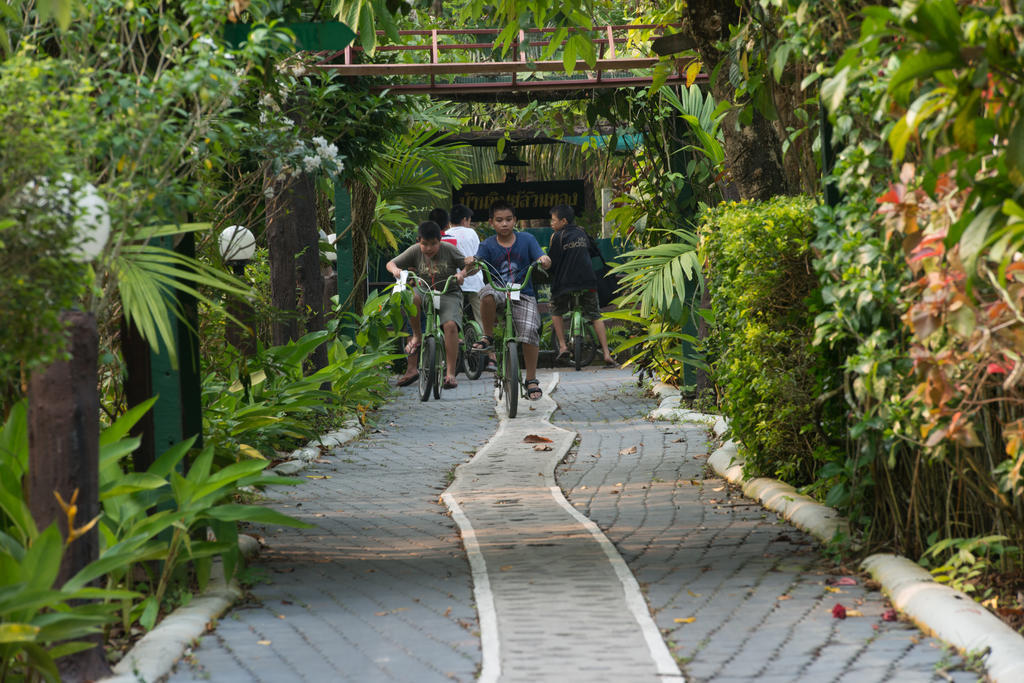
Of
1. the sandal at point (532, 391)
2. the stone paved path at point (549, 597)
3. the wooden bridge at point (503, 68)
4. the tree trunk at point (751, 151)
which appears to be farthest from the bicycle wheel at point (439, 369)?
the tree trunk at point (751, 151)

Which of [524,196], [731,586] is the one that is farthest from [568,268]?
[731,586]

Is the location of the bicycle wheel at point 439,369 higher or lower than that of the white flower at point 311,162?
lower

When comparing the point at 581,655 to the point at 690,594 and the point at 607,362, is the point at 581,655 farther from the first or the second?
the point at 607,362

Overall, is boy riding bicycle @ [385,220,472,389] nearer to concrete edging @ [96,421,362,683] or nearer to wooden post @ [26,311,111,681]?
concrete edging @ [96,421,362,683]

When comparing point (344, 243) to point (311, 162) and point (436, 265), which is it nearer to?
point (436, 265)

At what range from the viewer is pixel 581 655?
4.38 metres

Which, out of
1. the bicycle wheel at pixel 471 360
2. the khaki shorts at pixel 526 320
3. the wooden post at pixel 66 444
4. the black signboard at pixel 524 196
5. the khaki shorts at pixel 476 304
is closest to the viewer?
the wooden post at pixel 66 444

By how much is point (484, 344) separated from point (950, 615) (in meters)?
9.06

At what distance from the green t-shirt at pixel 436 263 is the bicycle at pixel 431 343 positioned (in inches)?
3.5

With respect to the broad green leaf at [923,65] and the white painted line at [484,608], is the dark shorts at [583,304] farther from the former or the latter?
the broad green leaf at [923,65]

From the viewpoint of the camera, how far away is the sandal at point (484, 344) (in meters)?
13.2

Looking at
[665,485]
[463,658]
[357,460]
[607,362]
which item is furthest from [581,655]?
[607,362]

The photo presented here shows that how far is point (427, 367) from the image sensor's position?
14078 millimetres

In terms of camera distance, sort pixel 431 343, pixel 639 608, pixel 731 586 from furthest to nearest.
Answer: pixel 431 343, pixel 731 586, pixel 639 608
